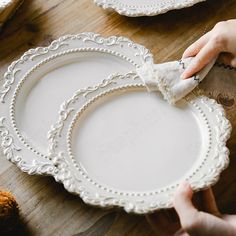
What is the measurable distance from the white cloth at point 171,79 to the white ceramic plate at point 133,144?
0.02 metres

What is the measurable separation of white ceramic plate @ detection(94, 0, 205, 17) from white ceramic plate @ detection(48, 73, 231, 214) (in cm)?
21

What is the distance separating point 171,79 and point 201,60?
6 centimetres

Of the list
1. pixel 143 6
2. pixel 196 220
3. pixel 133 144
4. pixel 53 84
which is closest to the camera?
pixel 196 220

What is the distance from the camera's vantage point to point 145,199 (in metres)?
0.72

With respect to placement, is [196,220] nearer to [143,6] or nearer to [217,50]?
[217,50]

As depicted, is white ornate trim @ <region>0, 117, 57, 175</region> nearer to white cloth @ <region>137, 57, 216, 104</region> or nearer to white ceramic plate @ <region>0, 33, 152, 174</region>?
white ceramic plate @ <region>0, 33, 152, 174</region>

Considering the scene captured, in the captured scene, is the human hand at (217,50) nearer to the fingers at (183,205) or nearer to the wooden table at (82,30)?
the wooden table at (82,30)

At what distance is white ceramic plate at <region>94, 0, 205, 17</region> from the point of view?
1009 mm

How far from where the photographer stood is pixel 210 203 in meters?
0.76

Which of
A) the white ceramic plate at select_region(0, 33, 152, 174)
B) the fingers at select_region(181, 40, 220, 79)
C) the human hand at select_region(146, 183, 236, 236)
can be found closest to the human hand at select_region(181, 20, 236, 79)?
the fingers at select_region(181, 40, 220, 79)

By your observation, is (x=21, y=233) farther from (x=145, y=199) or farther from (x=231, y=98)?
(x=231, y=98)

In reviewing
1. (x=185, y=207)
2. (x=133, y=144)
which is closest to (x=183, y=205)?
(x=185, y=207)

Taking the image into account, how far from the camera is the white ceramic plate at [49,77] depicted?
86cm

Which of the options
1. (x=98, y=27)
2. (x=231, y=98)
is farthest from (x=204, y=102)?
(x=98, y=27)
